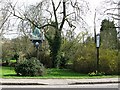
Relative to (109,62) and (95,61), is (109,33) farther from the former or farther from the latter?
(109,62)

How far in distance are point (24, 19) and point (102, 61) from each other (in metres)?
17.9

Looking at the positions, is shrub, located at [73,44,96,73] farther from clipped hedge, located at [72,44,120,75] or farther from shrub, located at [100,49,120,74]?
shrub, located at [100,49,120,74]

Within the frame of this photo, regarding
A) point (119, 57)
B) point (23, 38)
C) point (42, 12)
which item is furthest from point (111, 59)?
point (23, 38)

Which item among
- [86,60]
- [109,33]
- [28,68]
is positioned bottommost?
[28,68]

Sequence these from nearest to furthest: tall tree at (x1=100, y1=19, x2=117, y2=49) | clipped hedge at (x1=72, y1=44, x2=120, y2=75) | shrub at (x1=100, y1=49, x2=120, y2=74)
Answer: shrub at (x1=100, y1=49, x2=120, y2=74) < clipped hedge at (x1=72, y1=44, x2=120, y2=75) < tall tree at (x1=100, y1=19, x2=117, y2=49)

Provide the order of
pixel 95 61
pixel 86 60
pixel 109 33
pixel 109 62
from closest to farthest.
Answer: pixel 109 62 < pixel 95 61 < pixel 86 60 < pixel 109 33

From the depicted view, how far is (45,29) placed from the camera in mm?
44969

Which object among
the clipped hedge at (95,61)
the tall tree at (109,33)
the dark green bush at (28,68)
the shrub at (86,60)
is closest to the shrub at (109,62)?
the clipped hedge at (95,61)

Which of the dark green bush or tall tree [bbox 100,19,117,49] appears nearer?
the dark green bush

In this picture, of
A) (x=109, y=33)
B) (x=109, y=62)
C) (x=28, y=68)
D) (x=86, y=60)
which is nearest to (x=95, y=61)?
(x=86, y=60)

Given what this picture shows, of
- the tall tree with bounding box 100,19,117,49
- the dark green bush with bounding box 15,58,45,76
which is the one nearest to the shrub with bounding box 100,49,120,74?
the dark green bush with bounding box 15,58,45,76

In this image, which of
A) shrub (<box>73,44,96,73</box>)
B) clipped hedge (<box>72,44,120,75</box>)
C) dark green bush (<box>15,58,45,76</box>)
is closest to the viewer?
dark green bush (<box>15,58,45,76</box>)

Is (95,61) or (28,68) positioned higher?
(95,61)

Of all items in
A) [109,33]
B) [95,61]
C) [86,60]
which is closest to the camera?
[95,61]
